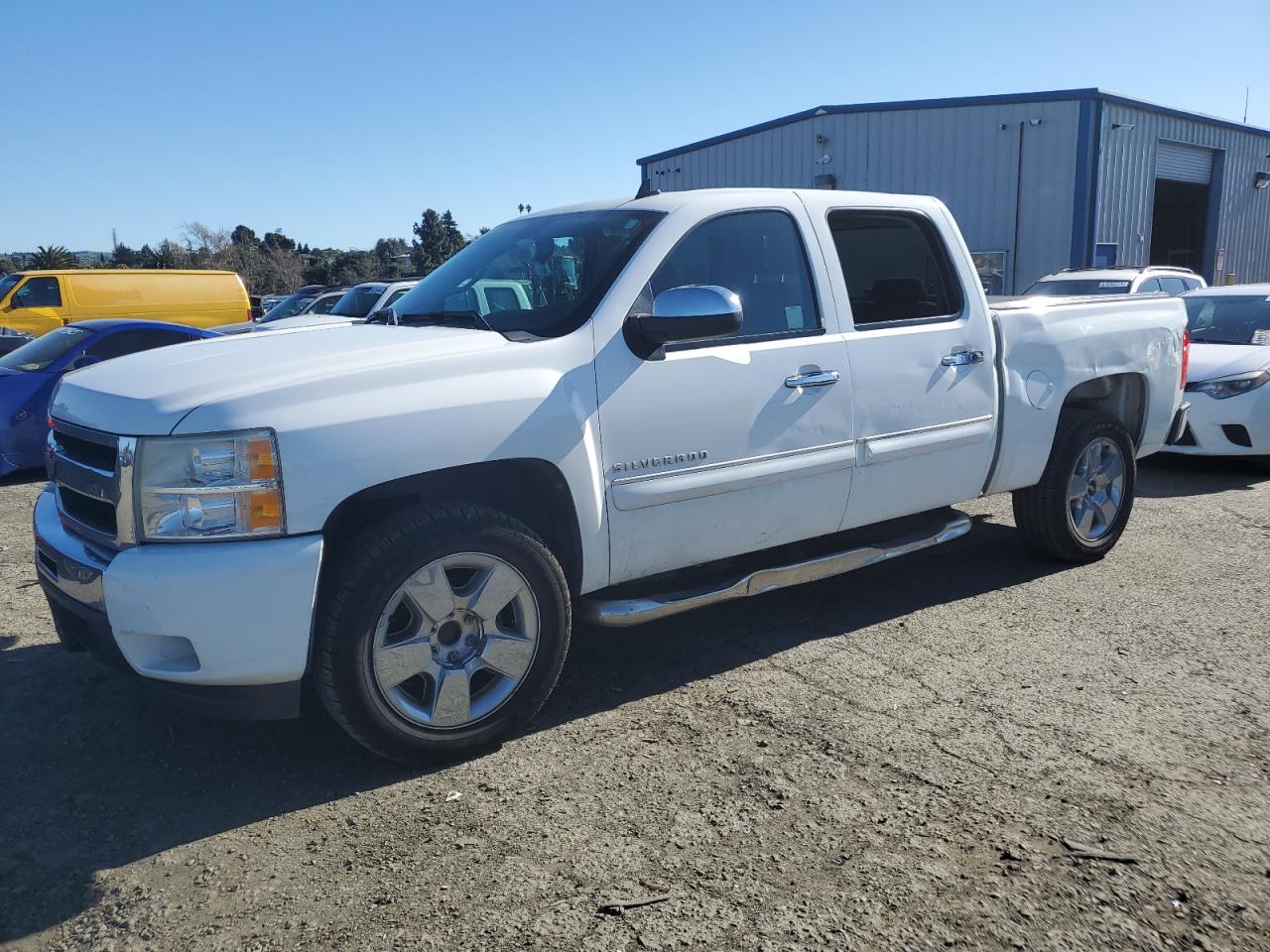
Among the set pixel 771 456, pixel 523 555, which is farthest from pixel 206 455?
pixel 771 456

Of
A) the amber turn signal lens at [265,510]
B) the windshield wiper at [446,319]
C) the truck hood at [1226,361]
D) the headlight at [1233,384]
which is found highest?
the windshield wiper at [446,319]

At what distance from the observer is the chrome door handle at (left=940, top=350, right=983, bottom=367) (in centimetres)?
461

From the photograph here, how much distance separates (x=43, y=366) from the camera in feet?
30.0

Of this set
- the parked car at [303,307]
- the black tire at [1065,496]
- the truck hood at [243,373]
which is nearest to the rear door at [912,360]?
the black tire at [1065,496]

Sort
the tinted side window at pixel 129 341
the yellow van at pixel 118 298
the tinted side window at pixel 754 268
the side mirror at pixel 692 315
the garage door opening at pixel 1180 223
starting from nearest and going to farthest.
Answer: the side mirror at pixel 692 315
the tinted side window at pixel 754 268
the tinted side window at pixel 129 341
the yellow van at pixel 118 298
the garage door opening at pixel 1180 223

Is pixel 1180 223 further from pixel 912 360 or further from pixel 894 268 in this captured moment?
pixel 912 360

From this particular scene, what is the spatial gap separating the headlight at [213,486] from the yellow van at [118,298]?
57.0ft

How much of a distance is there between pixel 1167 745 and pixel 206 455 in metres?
3.27

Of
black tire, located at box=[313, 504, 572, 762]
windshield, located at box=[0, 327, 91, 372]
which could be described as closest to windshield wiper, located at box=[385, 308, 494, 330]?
black tire, located at box=[313, 504, 572, 762]

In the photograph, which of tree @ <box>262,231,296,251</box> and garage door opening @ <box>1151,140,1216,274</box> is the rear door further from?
tree @ <box>262,231,296,251</box>

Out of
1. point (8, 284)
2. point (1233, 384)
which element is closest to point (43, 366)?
point (1233, 384)

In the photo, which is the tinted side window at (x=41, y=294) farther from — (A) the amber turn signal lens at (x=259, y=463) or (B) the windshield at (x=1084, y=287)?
(A) the amber turn signal lens at (x=259, y=463)

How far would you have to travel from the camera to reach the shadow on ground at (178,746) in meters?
2.93

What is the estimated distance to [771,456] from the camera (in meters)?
4.01
